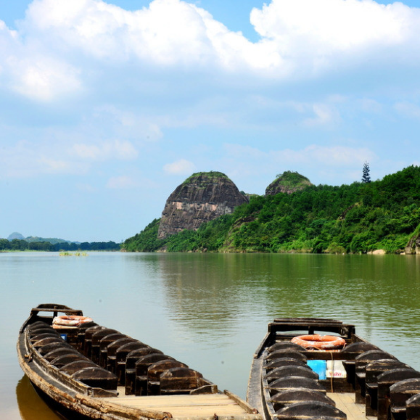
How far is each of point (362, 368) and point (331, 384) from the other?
0.98m

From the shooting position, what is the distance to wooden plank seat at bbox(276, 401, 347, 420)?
649 centimetres

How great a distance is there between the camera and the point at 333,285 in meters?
38.2

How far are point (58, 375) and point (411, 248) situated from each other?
95.9 m

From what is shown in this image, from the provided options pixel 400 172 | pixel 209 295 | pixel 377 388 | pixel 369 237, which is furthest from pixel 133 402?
pixel 400 172

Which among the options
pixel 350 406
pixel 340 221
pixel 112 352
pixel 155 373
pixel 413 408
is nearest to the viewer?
pixel 413 408

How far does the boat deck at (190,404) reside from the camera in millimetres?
6594

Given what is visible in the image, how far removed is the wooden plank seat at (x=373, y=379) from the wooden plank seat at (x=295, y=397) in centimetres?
182

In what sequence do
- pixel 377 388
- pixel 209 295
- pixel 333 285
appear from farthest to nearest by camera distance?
pixel 333 285 < pixel 209 295 < pixel 377 388

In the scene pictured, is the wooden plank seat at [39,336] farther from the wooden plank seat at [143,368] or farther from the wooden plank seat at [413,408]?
the wooden plank seat at [413,408]

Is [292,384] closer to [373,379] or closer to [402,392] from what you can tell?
[402,392]

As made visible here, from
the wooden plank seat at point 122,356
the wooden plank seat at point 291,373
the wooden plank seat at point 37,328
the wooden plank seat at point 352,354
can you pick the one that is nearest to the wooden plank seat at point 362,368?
the wooden plank seat at point 352,354

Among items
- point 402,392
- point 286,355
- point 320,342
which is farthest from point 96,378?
point 320,342

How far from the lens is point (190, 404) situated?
714 cm

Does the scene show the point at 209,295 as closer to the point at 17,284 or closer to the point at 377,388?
the point at 17,284
